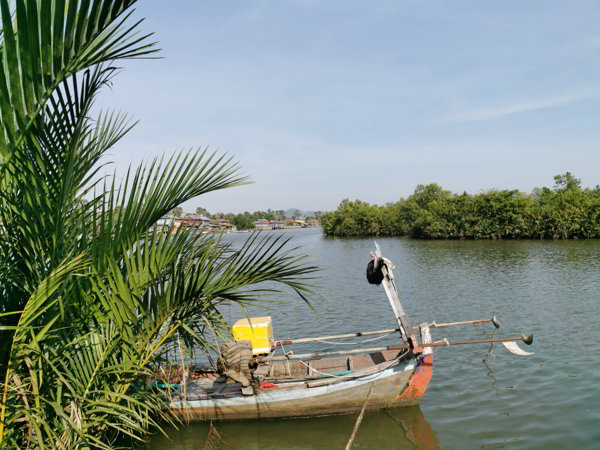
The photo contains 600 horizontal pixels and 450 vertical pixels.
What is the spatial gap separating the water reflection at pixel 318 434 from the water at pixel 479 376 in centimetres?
2

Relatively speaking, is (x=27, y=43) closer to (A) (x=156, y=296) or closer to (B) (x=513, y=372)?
(A) (x=156, y=296)

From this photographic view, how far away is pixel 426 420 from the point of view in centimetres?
870

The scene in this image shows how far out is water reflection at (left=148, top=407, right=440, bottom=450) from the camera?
8117 millimetres

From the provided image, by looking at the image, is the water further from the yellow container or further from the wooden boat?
the yellow container

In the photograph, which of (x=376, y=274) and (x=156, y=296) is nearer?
(x=156, y=296)

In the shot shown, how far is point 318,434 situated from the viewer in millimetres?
8453

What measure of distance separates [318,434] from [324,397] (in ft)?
2.13

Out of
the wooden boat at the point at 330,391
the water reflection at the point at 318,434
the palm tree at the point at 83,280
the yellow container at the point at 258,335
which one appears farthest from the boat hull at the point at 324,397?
the palm tree at the point at 83,280

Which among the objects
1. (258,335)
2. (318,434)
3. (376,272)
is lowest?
(318,434)

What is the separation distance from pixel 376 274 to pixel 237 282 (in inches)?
226

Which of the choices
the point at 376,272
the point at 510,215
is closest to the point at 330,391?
the point at 376,272

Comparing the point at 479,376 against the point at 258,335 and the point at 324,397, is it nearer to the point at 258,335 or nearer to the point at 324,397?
the point at 324,397

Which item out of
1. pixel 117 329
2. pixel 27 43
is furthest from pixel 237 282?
pixel 27 43

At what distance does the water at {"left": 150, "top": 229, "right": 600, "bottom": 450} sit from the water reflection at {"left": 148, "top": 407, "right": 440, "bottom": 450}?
19 millimetres
